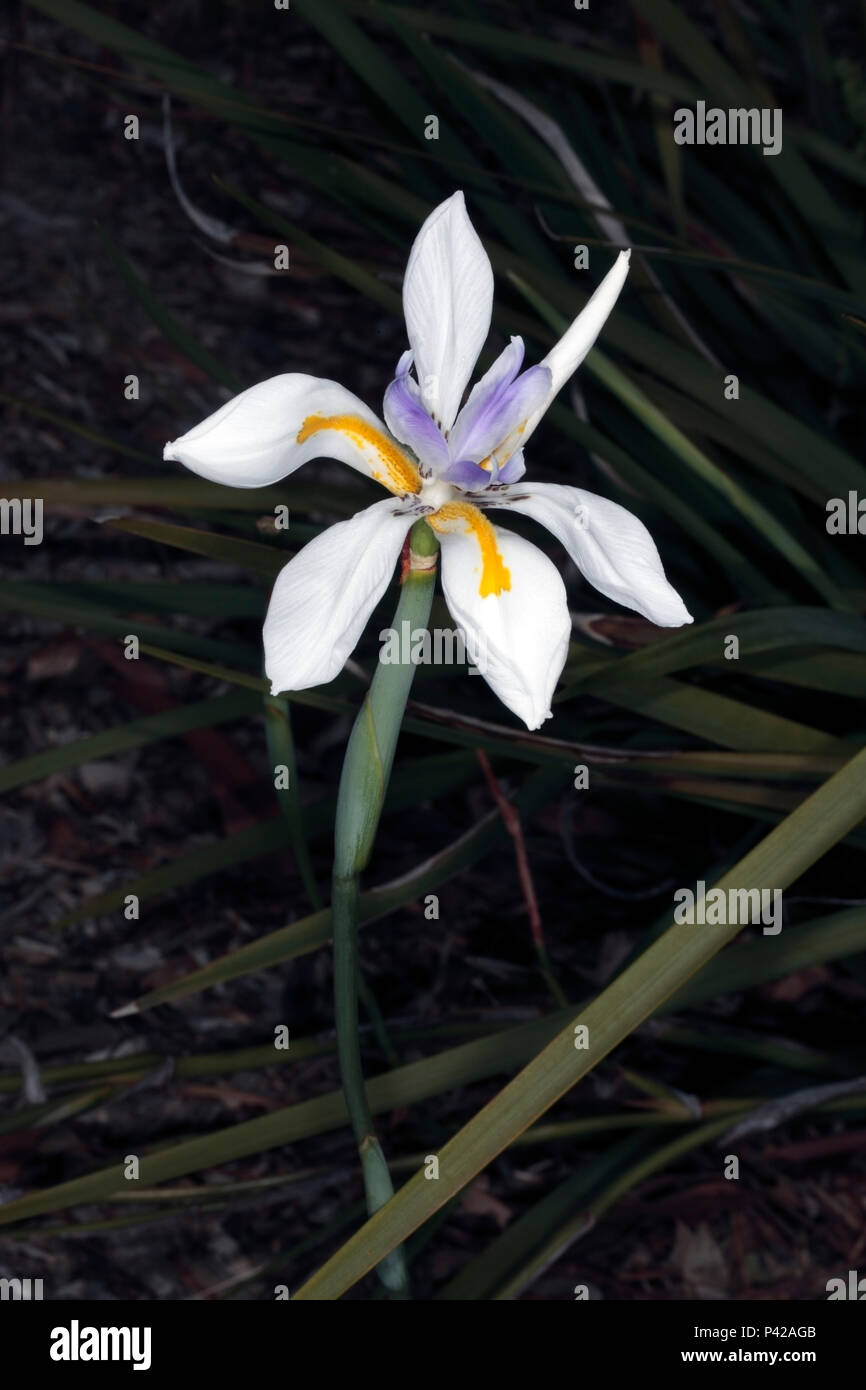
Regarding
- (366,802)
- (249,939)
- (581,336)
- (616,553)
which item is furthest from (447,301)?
(249,939)

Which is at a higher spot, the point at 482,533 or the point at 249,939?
the point at 482,533

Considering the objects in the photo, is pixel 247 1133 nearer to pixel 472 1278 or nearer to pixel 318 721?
pixel 472 1278

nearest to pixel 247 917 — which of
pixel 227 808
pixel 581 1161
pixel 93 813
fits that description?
pixel 227 808

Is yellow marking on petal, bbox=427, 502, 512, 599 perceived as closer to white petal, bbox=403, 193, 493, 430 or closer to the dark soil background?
white petal, bbox=403, 193, 493, 430

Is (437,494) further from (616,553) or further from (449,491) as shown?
(616,553)

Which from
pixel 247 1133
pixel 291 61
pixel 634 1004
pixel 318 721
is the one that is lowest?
pixel 247 1133

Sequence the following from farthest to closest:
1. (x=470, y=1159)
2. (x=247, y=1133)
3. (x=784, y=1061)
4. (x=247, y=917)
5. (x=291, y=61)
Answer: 1. (x=291, y=61)
2. (x=247, y=917)
3. (x=784, y=1061)
4. (x=247, y=1133)
5. (x=470, y=1159)
